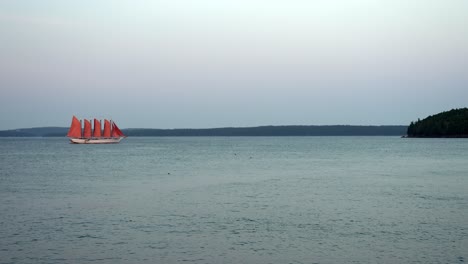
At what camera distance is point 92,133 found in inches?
7239

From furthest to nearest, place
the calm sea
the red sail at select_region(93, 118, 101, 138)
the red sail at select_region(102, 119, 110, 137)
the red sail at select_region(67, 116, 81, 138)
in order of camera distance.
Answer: the red sail at select_region(102, 119, 110, 137), the red sail at select_region(93, 118, 101, 138), the red sail at select_region(67, 116, 81, 138), the calm sea

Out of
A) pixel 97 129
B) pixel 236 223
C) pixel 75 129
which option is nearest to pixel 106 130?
pixel 97 129

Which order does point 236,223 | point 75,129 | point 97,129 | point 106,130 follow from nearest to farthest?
point 236,223
point 75,129
point 97,129
point 106,130

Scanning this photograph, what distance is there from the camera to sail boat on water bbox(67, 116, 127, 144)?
579 feet

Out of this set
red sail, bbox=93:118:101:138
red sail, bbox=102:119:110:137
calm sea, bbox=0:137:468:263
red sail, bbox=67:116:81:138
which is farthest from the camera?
red sail, bbox=102:119:110:137

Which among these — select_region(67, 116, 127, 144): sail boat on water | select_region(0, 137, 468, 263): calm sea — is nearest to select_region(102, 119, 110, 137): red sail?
select_region(67, 116, 127, 144): sail boat on water

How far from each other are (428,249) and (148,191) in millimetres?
26492

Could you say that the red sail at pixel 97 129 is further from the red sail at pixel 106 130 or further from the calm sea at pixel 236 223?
the calm sea at pixel 236 223

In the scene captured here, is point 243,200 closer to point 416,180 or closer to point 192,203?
point 192,203

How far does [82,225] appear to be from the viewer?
27.0 metres

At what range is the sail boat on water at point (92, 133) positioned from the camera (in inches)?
6954

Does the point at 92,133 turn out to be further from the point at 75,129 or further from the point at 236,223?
the point at 236,223

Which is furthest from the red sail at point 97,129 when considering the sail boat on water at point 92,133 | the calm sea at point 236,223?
the calm sea at point 236,223

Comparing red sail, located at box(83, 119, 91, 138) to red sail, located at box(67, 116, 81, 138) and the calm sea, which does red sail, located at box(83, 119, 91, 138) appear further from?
the calm sea
